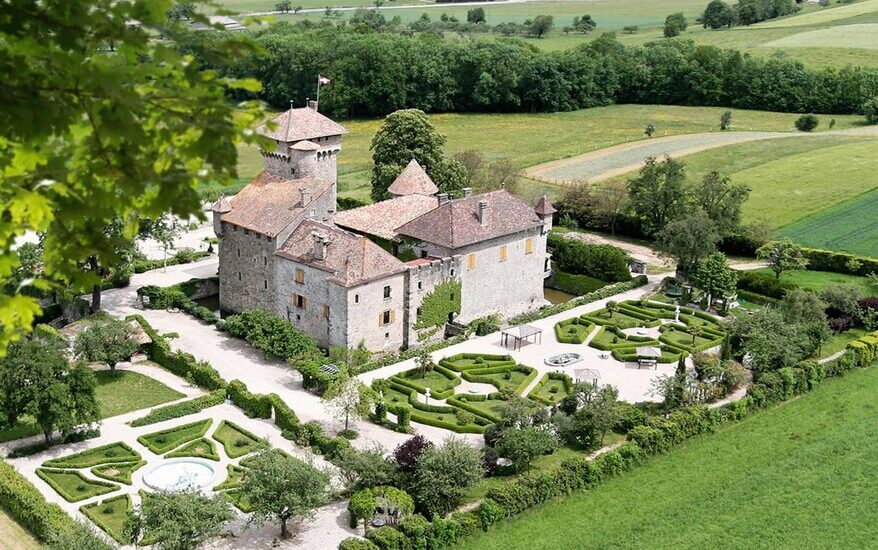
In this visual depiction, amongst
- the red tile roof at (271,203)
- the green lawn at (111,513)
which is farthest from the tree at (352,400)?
the red tile roof at (271,203)

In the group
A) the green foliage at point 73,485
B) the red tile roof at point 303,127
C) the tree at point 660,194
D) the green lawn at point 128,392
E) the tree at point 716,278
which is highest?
the red tile roof at point 303,127

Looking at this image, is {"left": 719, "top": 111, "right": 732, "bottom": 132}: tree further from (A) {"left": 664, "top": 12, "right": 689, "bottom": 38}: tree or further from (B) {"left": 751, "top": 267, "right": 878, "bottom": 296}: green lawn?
(A) {"left": 664, "top": 12, "right": 689, "bottom": 38}: tree

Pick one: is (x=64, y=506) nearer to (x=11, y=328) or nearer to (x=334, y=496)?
(x=334, y=496)

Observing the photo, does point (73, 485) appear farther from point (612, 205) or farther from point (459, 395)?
point (612, 205)

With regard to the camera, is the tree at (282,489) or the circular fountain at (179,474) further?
the circular fountain at (179,474)

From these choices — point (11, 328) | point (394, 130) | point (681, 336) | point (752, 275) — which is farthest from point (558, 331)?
point (11, 328)

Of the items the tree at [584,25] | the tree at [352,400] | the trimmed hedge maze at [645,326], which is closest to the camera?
the tree at [352,400]

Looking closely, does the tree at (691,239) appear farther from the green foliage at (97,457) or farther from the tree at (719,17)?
the tree at (719,17)
